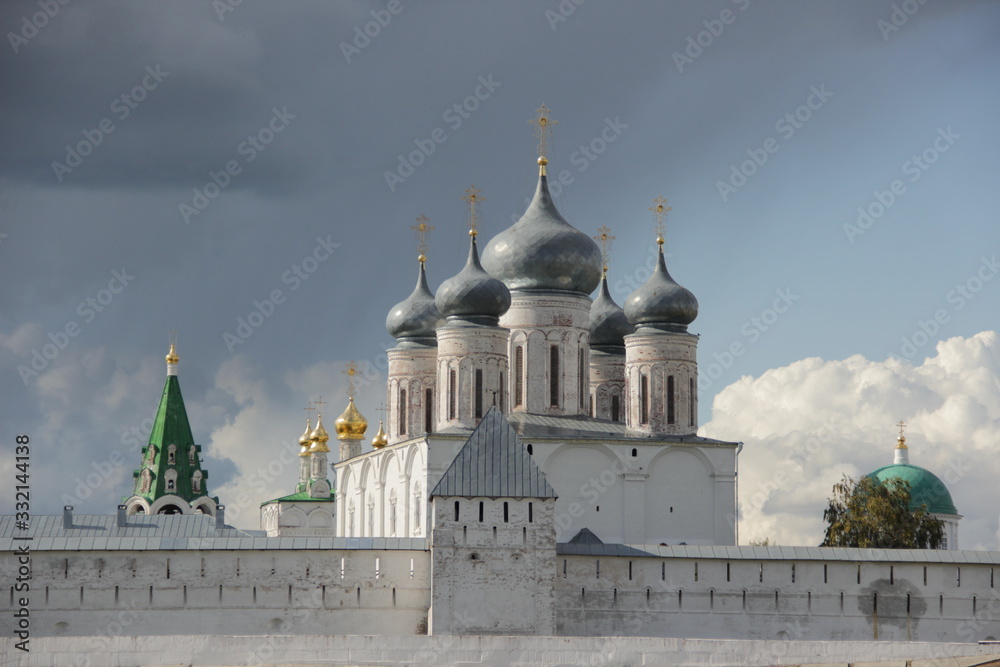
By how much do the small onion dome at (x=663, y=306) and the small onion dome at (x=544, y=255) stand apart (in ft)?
3.18

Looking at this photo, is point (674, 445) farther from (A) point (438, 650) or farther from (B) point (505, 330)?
(A) point (438, 650)

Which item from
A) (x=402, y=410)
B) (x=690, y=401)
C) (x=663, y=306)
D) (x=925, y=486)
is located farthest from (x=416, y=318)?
(x=925, y=486)

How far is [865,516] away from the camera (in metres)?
38.3

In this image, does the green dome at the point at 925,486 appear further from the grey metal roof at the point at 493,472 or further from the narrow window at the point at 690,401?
the grey metal roof at the point at 493,472

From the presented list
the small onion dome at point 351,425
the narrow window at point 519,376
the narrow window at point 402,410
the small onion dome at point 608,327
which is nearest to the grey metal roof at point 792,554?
the narrow window at point 519,376

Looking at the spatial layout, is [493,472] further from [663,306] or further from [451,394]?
[663,306]

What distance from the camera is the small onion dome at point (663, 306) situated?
121ft

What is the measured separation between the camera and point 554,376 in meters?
36.4

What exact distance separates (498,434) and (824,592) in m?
5.78

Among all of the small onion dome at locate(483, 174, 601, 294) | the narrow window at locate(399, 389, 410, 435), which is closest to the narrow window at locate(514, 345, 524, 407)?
the small onion dome at locate(483, 174, 601, 294)

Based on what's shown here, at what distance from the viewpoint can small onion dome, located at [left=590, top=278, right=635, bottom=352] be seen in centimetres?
3997

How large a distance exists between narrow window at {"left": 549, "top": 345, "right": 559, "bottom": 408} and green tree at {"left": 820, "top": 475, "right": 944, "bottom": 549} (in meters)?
6.86

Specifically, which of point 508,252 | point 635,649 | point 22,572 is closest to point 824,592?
point 635,649

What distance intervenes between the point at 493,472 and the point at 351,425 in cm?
2120
